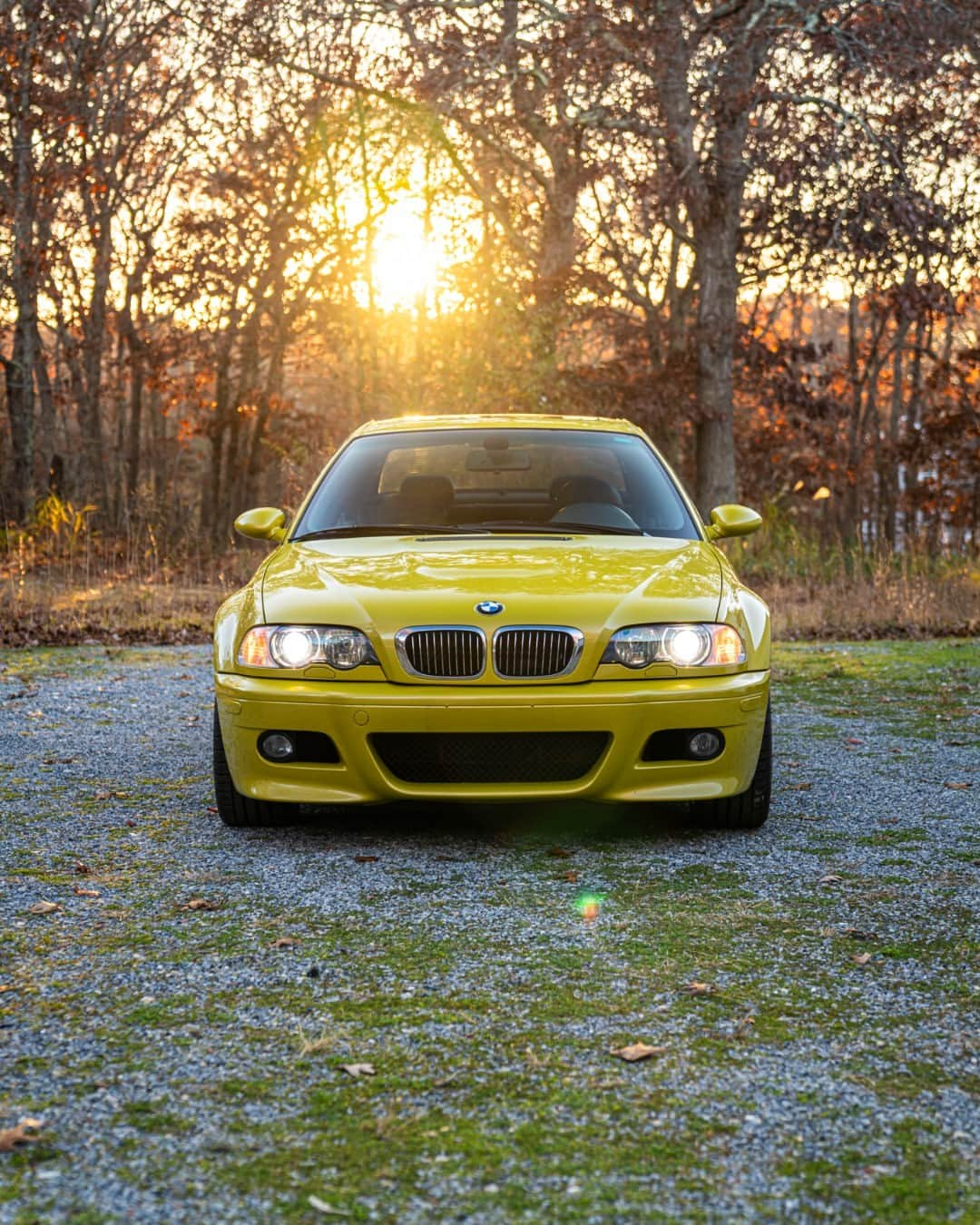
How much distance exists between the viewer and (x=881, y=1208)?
2.42m

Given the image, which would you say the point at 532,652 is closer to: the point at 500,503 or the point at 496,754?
the point at 496,754

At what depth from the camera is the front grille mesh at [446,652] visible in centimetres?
496

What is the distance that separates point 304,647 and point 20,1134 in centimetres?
254

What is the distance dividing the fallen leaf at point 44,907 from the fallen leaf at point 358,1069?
1.63 m

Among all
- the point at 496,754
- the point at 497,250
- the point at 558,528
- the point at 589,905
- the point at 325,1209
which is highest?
the point at 497,250

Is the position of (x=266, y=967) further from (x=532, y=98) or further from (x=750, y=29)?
(x=532, y=98)

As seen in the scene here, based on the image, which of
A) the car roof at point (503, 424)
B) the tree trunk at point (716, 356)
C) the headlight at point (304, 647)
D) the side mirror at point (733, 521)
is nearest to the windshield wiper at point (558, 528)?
the side mirror at point (733, 521)

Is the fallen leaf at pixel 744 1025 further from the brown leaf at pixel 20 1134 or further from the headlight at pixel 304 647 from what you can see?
the headlight at pixel 304 647

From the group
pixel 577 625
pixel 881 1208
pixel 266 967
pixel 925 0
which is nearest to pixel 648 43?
pixel 925 0

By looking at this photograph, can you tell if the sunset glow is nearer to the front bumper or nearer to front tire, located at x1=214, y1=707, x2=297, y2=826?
front tire, located at x1=214, y1=707, x2=297, y2=826

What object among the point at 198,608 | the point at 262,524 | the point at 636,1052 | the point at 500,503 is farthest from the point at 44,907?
the point at 198,608

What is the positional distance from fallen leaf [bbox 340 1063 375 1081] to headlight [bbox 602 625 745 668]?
7.14 ft

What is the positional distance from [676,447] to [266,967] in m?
18.6

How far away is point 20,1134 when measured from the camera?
2.67 meters
